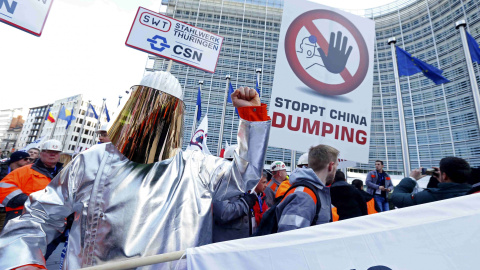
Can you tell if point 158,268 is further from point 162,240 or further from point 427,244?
point 427,244

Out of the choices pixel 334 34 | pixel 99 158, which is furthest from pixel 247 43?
pixel 99 158

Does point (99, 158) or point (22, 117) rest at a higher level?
point (22, 117)

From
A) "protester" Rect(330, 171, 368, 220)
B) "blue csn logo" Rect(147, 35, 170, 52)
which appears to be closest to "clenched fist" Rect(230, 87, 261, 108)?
"protester" Rect(330, 171, 368, 220)

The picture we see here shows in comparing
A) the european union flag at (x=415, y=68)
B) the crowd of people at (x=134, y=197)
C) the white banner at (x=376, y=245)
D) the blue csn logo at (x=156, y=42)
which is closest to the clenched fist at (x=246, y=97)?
the crowd of people at (x=134, y=197)

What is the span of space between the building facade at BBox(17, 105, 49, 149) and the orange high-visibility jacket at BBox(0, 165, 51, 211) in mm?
90044

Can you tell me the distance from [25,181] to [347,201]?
3.83 m

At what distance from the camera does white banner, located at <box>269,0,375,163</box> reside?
109 inches

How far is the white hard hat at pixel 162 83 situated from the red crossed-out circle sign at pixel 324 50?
1.82m

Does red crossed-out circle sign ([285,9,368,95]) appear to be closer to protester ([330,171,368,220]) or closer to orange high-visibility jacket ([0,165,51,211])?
protester ([330,171,368,220])

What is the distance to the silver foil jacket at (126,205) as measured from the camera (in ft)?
3.22

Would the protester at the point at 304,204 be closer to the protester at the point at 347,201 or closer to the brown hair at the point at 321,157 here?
the brown hair at the point at 321,157

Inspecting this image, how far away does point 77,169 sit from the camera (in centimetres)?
112

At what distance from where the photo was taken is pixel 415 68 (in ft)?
20.7

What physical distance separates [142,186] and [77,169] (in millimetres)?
314
